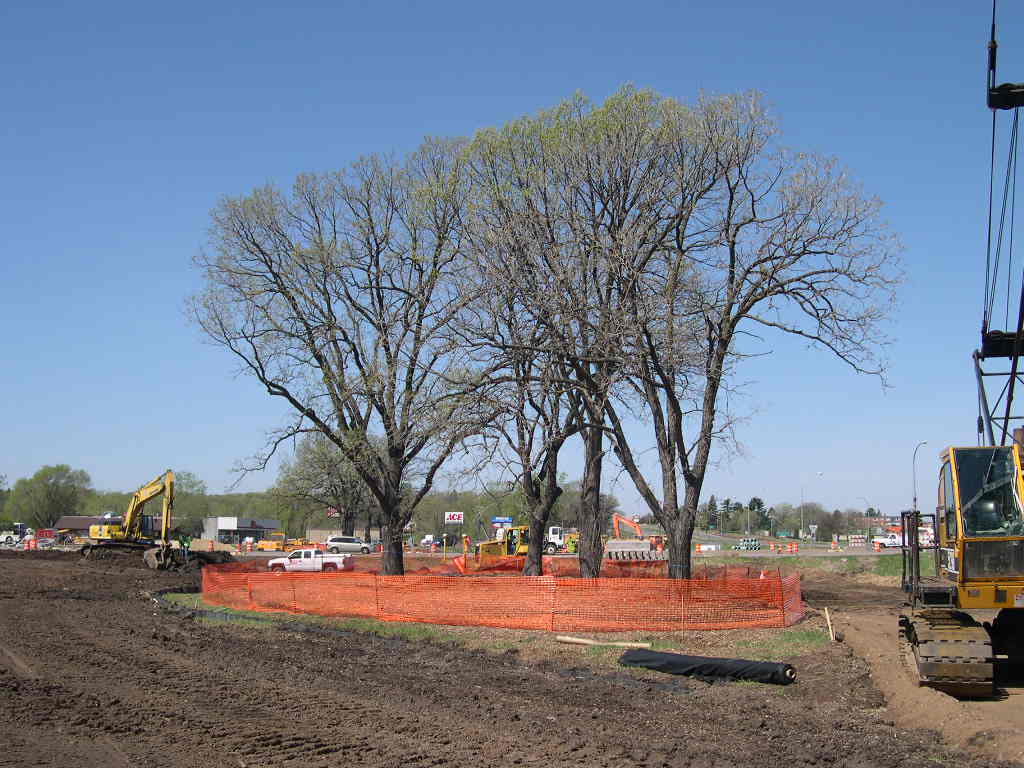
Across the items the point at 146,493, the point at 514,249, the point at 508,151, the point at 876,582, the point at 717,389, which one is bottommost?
the point at 876,582

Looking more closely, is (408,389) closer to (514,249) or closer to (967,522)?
(514,249)

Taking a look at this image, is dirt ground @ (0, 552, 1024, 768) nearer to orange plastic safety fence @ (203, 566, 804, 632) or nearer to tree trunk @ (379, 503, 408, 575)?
orange plastic safety fence @ (203, 566, 804, 632)

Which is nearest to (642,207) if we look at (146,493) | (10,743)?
(10,743)

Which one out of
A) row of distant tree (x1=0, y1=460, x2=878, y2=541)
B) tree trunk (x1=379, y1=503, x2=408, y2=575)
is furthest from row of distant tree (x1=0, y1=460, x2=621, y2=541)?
tree trunk (x1=379, y1=503, x2=408, y2=575)

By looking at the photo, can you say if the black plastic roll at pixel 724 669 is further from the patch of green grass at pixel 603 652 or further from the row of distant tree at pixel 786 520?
the row of distant tree at pixel 786 520

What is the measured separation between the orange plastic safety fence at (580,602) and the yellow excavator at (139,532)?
2501 centimetres

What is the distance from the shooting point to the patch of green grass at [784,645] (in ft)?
53.8

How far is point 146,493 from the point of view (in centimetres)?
4750

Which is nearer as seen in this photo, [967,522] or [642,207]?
[967,522]

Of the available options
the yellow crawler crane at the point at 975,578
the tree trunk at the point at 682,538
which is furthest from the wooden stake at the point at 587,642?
the yellow crawler crane at the point at 975,578

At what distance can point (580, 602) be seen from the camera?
64.5 ft

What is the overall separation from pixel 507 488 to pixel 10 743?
49.9ft

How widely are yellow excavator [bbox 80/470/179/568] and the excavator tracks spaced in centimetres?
4005

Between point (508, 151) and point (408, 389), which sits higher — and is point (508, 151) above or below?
above
